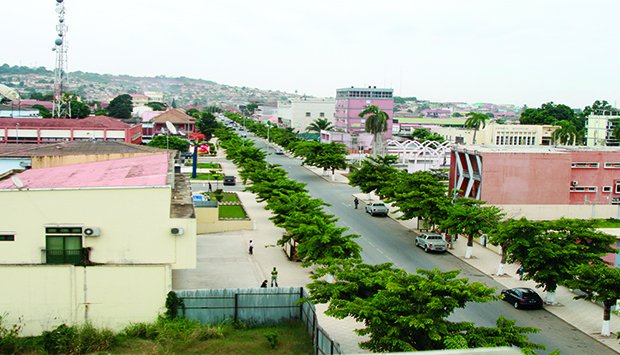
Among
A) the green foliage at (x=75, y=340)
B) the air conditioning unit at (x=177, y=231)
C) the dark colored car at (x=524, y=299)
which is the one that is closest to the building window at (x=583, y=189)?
the dark colored car at (x=524, y=299)

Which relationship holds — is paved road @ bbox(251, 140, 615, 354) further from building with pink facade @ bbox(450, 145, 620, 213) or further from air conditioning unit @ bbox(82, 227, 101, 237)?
air conditioning unit @ bbox(82, 227, 101, 237)

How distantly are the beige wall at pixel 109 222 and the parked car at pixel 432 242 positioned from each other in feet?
53.2

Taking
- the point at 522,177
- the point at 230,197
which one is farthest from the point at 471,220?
the point at 230,197

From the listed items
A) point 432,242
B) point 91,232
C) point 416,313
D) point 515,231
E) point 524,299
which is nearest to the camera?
point 416,313

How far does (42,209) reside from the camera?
859 inches

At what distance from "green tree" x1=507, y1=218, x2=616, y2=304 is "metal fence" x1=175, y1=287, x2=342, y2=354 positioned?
9.46 meters

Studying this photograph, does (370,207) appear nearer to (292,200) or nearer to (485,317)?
(292,200)

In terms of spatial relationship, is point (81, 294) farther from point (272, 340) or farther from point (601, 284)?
point (601, 284)

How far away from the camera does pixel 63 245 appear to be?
71.9 ft

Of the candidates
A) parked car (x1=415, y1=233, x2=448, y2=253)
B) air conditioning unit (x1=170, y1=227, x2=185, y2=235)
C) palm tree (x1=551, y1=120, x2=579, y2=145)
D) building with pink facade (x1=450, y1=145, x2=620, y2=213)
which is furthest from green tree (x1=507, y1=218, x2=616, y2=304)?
palm tree (x1=551, y1=120, x2=579, y2=145)

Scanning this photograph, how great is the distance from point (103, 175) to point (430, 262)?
52.1ft

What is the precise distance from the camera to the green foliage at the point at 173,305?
70.2ft

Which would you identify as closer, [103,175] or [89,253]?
[89,253]

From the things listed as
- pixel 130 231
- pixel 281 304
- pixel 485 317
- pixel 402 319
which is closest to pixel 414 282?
pixel 402 319
